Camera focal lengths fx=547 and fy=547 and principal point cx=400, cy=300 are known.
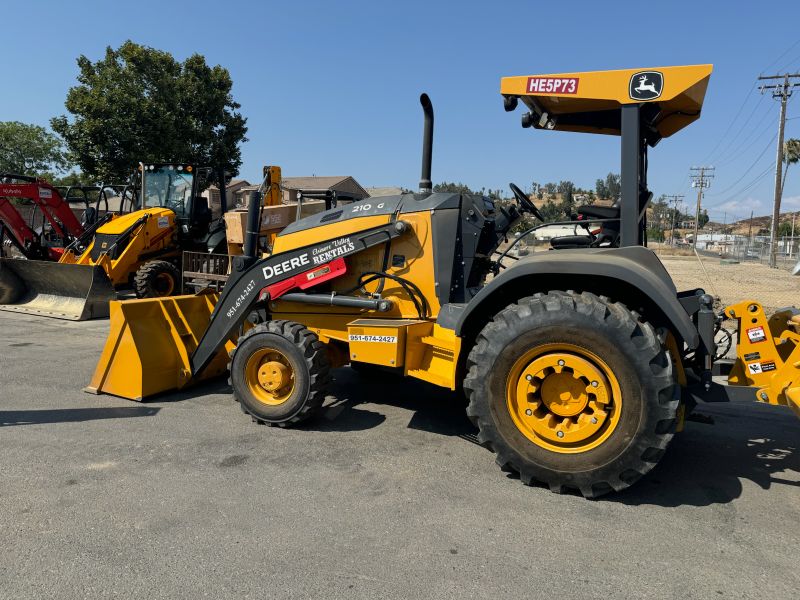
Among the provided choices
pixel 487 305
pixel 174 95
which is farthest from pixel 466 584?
pixel 174 95

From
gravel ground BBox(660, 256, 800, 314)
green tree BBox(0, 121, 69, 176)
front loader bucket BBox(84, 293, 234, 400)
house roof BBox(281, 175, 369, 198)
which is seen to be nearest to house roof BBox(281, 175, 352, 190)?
house roof BBox(281, 175, 369, 198)

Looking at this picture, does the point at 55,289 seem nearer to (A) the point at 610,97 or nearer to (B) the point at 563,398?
(B) the point at 563,398

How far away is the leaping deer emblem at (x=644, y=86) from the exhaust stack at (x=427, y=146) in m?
1.59

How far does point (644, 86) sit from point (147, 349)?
15.4 feet

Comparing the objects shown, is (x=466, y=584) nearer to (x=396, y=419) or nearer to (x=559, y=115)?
(x=396, y=419)

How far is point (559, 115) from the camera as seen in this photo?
13.6ft

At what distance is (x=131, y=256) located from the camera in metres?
11.3

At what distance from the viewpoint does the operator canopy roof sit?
327 centimetres

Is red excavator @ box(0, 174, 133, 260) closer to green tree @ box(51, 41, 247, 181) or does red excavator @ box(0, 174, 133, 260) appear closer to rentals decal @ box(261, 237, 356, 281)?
Result: green tree @ box(51, 41, 247, 181)

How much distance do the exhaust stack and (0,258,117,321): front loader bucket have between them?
769cm

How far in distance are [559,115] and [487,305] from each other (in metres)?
1.59

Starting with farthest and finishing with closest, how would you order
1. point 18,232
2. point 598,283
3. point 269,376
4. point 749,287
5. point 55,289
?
point 749,287 < point 18,232 < point 55,289 < point 269,376 < point 598,283

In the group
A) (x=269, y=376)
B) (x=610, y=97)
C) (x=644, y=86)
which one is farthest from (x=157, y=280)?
(x=644, y=86)

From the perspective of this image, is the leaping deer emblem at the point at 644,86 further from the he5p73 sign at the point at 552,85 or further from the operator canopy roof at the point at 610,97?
the he5p73 sign at the point at 552,85
